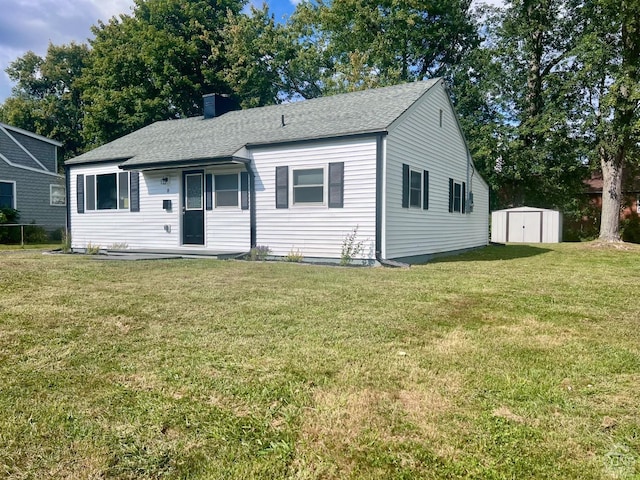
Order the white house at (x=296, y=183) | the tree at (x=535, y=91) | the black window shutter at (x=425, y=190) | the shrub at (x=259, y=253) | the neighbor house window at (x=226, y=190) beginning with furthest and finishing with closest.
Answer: the tree at (x=535, y=91)
the black window shutter at (x=425, y=190)
the neighbor house window at (x=226, y=190)
the shrub at (x=259, y=253)
the white house at (x=296, y=183)

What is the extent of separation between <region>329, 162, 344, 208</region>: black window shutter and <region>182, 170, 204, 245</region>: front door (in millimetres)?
3789

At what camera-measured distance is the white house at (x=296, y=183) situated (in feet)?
31.9

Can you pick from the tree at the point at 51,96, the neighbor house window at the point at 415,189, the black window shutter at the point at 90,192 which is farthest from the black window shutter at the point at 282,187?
the tree at the point at 51,96

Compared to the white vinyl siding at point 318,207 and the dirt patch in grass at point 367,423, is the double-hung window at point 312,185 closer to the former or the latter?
the white vinyl siding at point 318,207

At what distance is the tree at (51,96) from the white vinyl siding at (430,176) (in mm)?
26523

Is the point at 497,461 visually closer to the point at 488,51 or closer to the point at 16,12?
the point at 16,12

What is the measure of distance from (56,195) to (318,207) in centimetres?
1586

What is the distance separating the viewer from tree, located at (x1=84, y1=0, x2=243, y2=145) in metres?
24.0

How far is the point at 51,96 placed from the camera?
32.1m

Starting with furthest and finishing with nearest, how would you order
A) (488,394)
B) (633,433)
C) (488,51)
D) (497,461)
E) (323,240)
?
1. (488,51)
2. (323,240)
3. (488,394)
4. (633,433)
5. (497,461)

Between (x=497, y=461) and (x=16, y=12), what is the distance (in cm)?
1713

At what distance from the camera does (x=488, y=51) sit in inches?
883

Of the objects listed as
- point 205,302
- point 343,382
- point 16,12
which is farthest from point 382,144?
point 16,12

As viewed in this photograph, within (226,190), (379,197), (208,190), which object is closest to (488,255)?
(379,197)
